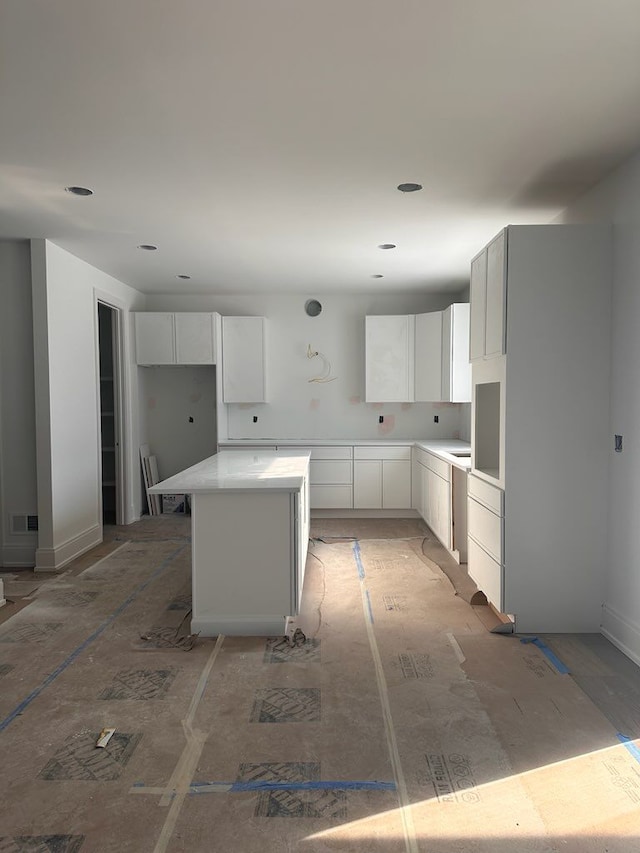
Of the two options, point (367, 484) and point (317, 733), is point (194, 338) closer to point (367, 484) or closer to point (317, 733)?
point (367, 484)

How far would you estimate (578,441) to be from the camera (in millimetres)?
3209

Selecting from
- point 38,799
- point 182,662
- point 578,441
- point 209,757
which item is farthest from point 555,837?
point 578,441

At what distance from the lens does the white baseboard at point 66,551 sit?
442cm

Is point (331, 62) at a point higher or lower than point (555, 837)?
higher

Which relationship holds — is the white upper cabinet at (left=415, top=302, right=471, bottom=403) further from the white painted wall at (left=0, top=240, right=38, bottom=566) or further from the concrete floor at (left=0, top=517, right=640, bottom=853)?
the white painted wall at (left=0, top=240, right=38, bottom=566)

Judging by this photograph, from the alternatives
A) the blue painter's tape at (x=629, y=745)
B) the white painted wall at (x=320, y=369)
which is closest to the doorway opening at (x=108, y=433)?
the white painted wall at (x=320, y=369)

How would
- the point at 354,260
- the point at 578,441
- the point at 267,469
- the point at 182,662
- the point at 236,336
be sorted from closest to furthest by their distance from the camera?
→ 1. the point at 182,662
2. the point at 578,441
3. the point at 267,469
4. the point at 354,260
5. the point at 236,336

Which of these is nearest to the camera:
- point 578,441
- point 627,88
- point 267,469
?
point 627,88

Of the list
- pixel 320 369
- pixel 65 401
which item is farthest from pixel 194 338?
pixel 65 401

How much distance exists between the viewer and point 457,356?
5684 millimetres

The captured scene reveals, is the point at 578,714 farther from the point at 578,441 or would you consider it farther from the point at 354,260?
the point at 354,260

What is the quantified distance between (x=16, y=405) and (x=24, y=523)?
93 cm

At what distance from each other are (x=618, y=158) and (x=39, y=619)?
4.08 metres

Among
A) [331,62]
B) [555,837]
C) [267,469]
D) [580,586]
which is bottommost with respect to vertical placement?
[555,837]
